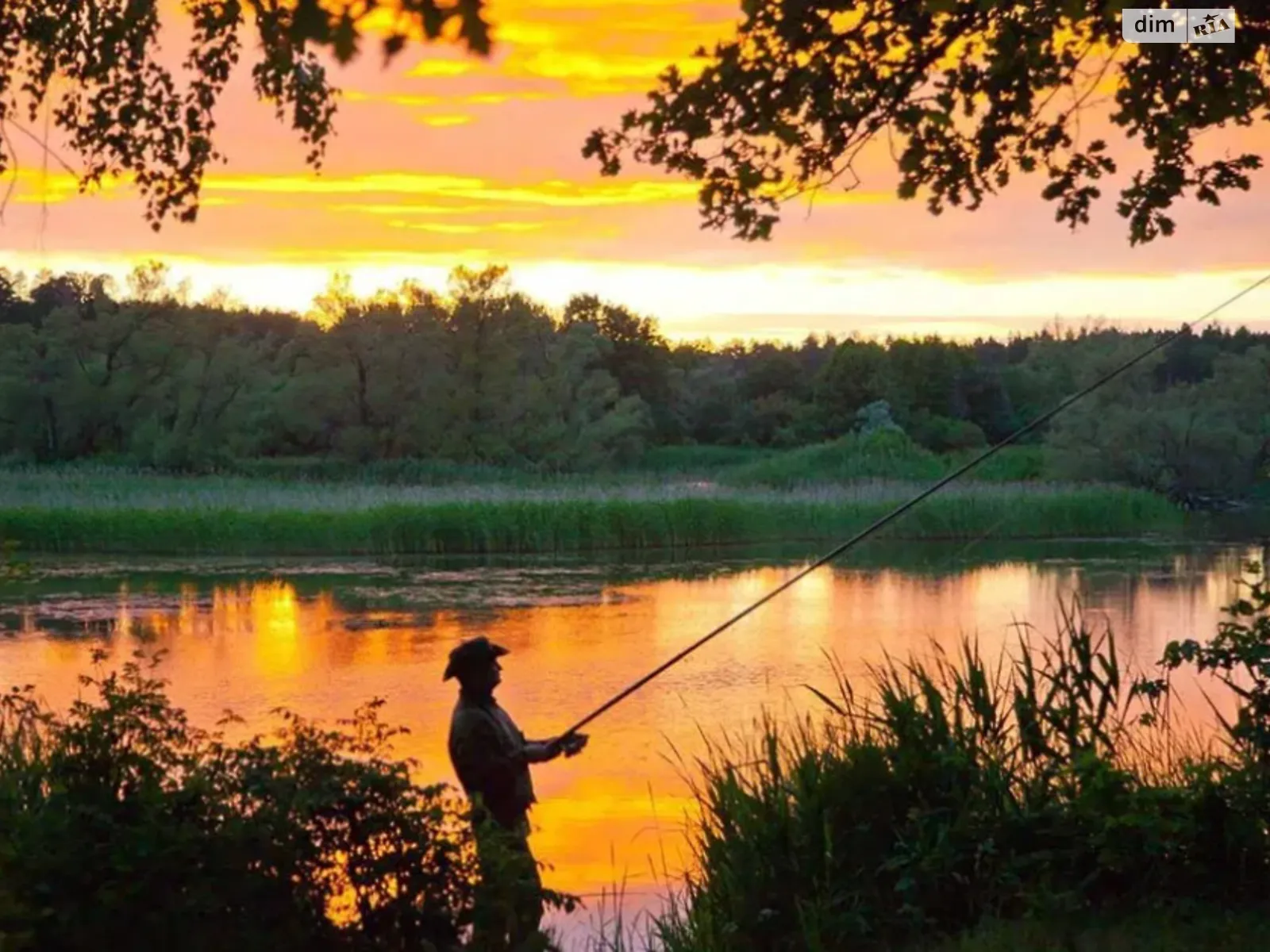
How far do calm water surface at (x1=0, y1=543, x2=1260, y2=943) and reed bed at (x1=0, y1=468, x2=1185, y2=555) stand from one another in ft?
5.38

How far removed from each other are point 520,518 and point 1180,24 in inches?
856

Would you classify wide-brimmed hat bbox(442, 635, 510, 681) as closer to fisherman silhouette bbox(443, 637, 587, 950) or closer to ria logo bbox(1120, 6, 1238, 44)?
fisherman silhouette bbox(443, 637, 587, 950)

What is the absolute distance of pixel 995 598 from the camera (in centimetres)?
1989

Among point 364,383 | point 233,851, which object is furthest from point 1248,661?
point 364,383

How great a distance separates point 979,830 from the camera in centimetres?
570

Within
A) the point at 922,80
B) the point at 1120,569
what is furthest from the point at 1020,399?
the point at 922,80

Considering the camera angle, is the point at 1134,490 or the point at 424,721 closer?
the point at 424,721

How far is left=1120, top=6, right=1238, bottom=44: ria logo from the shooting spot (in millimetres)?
6082

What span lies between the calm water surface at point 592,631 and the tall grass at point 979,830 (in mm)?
1008

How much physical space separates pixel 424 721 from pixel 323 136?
6.15 meters

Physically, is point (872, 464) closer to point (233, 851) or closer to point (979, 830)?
point (979, 830)

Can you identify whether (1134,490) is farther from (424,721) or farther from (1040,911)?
(1040,911)

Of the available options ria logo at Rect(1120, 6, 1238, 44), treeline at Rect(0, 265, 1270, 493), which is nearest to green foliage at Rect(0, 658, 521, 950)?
ria logo at Rect(1120, 6, 1238, 44)

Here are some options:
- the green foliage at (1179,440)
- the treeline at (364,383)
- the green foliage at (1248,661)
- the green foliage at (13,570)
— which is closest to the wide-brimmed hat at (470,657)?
the green foliage at (13,570)
